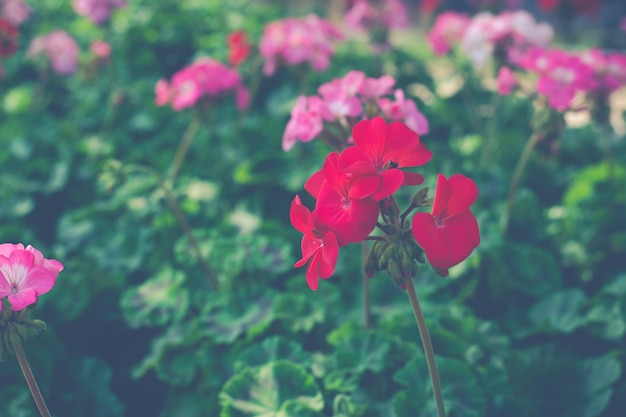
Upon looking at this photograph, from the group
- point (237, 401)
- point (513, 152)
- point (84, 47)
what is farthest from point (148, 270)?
point (84, 47)

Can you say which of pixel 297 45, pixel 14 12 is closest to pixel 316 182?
pixel 297 45

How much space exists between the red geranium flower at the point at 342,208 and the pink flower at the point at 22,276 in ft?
1.71

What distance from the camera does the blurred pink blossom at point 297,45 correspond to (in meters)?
2.61

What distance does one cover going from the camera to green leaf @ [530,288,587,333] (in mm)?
2002

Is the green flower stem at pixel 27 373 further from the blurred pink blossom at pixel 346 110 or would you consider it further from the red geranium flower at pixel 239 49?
the red geranium flower at pixel 239 49

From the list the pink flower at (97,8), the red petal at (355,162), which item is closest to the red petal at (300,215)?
the red petal at (355,162)

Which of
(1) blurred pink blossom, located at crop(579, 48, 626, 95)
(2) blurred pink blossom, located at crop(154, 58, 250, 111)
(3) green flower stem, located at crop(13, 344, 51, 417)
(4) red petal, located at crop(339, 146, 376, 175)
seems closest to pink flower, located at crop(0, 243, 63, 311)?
(3) green flower stem, located at crop(13, 344, 51, 417)

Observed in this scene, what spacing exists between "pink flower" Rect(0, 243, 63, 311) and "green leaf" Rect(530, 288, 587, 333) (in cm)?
148

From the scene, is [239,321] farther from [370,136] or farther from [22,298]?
[370,136]

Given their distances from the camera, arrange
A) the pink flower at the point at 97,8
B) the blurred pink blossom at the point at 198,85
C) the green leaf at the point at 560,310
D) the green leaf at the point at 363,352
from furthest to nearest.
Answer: the pink flower at the point at 97,8, the blurred pink blossom at the point at 198,85, the green leaf at the point at 560,310, the green leaf at the point at 363,352

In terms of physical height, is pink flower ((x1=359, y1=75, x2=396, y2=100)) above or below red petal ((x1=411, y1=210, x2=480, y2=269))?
above

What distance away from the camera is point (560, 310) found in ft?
6.80

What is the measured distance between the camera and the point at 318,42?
2637 millimetres

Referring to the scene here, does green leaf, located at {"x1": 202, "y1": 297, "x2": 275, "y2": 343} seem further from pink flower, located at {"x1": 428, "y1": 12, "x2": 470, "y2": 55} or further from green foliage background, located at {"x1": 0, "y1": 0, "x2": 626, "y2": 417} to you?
pink flower, located at {"x1": 428, "y1": 12, "x2": 470, "y2": 55}
